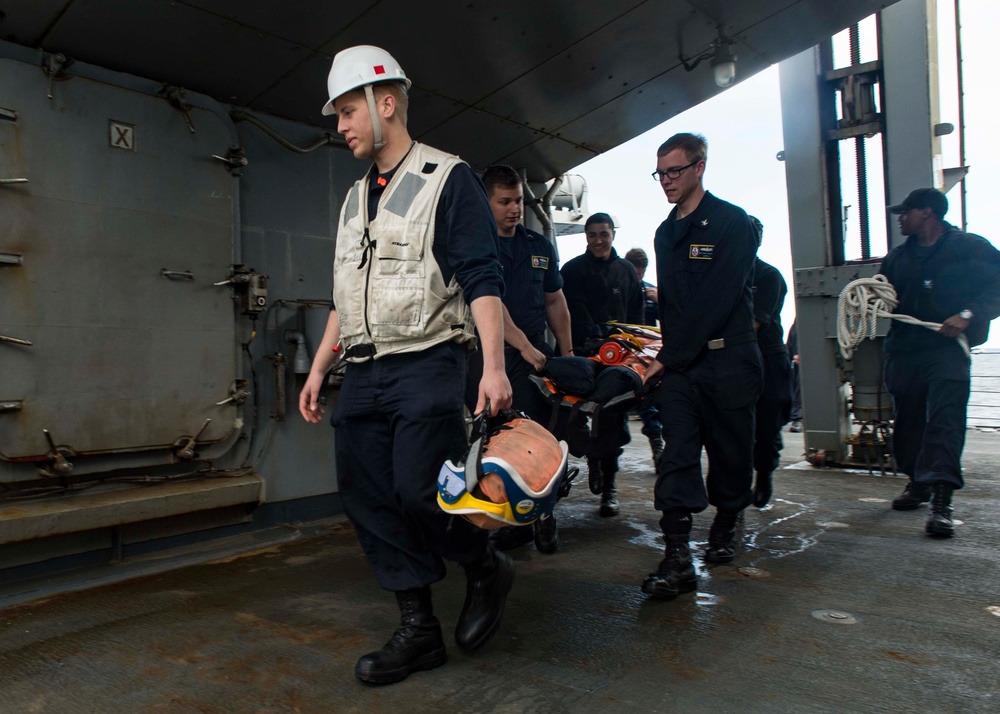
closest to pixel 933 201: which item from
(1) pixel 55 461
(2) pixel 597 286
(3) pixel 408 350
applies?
(2) pixel 597 286

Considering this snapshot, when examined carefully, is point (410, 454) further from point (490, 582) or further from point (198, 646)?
point (198, 646)

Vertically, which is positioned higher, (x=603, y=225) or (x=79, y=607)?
(x=603, y=225)

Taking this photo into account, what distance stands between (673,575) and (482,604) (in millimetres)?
928

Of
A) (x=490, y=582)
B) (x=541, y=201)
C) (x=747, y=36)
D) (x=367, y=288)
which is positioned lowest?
(x=490, y=582)

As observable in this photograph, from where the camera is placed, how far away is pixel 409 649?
2.20 m

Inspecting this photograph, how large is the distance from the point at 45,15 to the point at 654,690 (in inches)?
146

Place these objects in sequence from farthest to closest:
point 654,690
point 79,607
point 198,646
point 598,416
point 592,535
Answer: point 592,535, point 598,416, point 79,607, point 198,646, point 654,690

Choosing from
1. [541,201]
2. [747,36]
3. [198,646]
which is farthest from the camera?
[541,201]

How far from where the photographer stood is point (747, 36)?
14.8 feet

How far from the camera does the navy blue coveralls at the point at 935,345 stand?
3.83 metres

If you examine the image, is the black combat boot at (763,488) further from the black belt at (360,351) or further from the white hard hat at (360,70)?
the white hard hat at (360,70)

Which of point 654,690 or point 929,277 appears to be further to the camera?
point 929,277

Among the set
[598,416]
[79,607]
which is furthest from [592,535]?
[79,607]

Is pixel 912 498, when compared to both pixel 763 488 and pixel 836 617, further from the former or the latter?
pixel 836 617
